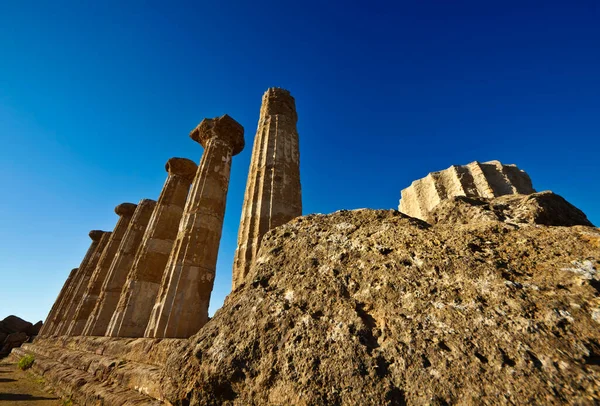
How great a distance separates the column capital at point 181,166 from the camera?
1066 cm

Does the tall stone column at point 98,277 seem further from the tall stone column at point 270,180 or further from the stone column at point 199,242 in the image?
the tall stone column at point 270,180

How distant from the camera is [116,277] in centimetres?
1108

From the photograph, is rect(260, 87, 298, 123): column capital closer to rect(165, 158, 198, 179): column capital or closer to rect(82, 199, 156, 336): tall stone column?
rect(165, 158, 198, 179): column capital

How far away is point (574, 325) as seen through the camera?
1.09 m

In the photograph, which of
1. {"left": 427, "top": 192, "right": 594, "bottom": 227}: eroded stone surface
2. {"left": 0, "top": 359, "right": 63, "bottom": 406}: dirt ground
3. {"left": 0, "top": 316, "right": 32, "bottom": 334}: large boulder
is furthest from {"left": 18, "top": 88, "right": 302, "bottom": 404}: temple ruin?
{"left": 0, "top": 316, "right": 32, "bottom": 334}: large boulder

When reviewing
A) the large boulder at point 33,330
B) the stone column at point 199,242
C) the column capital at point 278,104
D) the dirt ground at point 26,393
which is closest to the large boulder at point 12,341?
the large boulder at point 33,330

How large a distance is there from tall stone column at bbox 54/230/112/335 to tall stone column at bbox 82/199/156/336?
642 centimetres

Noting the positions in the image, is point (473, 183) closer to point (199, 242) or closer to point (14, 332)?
point (199, 242)

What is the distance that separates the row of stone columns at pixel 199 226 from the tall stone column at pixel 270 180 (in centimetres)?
2

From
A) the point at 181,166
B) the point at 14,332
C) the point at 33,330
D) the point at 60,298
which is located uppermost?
the point at 181,166

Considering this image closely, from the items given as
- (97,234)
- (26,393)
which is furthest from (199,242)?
(97,234)

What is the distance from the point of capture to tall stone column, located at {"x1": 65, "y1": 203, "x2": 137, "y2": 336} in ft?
42.8

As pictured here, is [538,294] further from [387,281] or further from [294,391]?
[294,391]

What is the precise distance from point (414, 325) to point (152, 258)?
9.23 m
